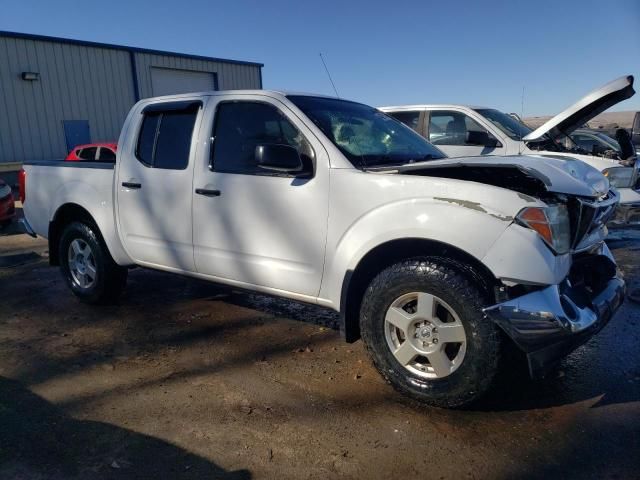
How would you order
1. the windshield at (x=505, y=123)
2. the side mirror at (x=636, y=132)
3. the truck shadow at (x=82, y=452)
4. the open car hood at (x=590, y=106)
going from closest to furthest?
1. the truck shadow at (x=82, y=452)
2. the open car hood at (x=590, y=106)
3. the windshield at (x=505, y=123)
4. the side mirror at (x=636, y=132)

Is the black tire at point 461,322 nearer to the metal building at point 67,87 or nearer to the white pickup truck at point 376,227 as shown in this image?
the white pickup truck at point 376,227

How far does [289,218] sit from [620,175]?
5.53m


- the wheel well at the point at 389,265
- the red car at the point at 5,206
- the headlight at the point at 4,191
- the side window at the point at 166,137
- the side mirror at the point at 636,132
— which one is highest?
the side window at the point at 166,137

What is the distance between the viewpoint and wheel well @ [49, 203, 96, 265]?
4980mm

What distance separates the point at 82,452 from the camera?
2689 millimetres

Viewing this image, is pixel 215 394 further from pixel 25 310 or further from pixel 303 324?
pixel 25 310

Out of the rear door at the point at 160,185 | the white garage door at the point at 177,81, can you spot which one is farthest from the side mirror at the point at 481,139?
the white garage door at the point at 177,81

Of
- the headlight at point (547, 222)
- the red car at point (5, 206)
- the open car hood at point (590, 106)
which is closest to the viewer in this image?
the headlight at point (547, 222)

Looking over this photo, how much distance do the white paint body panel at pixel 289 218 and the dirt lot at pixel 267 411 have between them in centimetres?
61

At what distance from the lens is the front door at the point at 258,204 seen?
341cm

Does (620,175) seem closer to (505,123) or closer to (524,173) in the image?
(505,123)

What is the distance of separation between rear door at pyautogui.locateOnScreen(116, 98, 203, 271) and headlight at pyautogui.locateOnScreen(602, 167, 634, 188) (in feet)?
18.5

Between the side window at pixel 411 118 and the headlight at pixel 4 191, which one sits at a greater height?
the side window at pixel 411 118

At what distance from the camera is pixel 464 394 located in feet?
9.51
